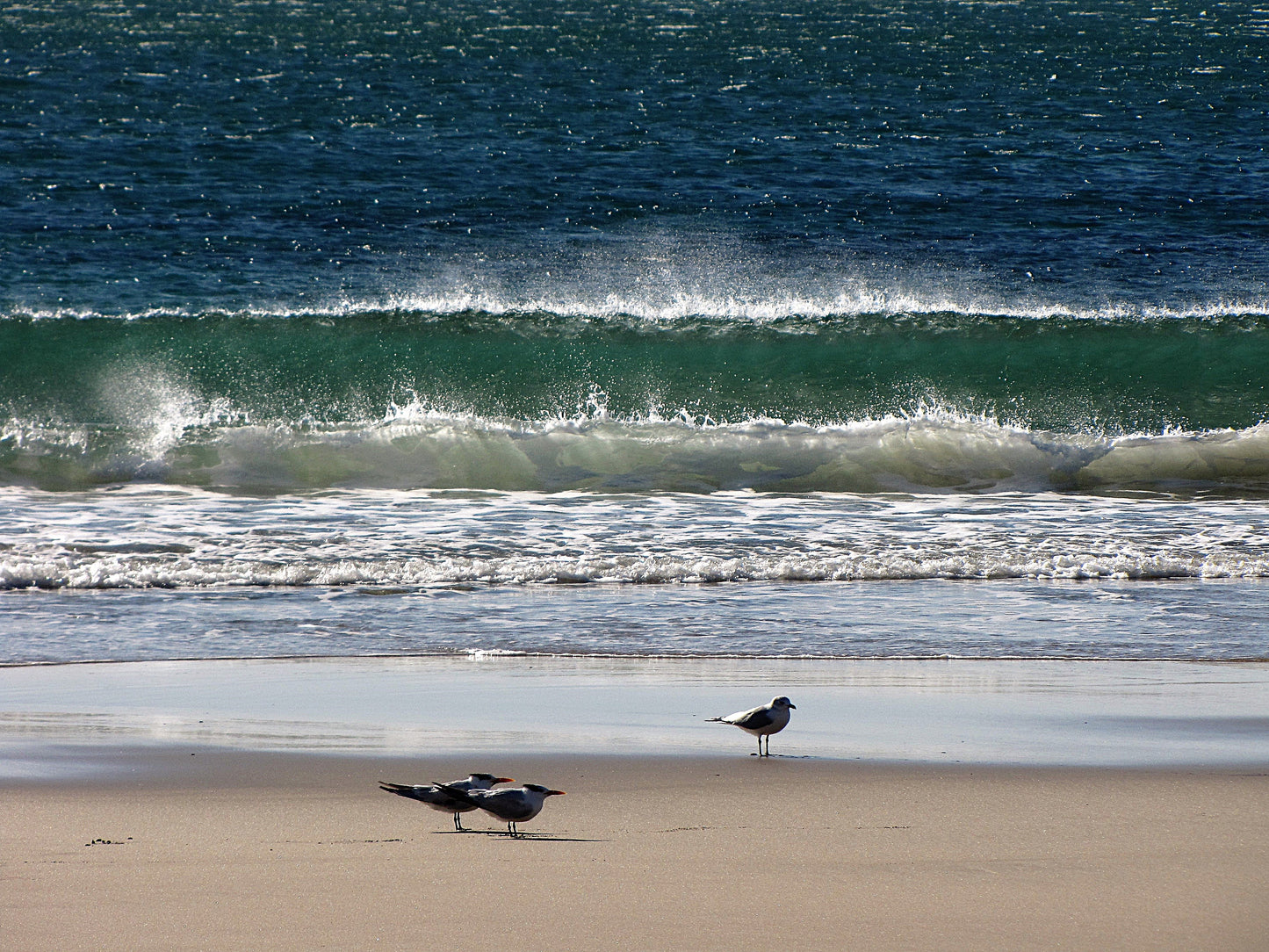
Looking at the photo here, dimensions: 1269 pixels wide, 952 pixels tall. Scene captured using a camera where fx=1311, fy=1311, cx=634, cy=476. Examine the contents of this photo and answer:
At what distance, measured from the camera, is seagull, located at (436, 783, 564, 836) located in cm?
334

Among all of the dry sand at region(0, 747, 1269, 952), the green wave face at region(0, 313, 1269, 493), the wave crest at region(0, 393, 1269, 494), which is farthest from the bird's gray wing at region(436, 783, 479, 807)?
the green wave face at region(0, 313, 1269, 493)

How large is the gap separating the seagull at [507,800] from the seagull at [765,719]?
1.03m

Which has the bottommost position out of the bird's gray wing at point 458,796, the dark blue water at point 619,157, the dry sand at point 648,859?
the dry sand at point 648,859

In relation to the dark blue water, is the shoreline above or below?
below

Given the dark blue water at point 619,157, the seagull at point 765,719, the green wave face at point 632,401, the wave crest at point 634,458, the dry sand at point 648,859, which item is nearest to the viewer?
the dry sand at point 648,859

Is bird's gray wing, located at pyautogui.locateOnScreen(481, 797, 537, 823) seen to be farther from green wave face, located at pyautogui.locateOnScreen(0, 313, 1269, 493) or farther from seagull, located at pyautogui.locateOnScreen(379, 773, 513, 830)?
green wave face, located at pyautogui.locateOnScreen(0, 313, 1269, 493)

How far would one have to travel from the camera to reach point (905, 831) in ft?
11.2

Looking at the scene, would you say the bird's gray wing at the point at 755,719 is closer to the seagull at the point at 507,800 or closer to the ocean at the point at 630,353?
the seagull at the point at 507,800

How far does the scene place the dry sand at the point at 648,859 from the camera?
9.08 ft

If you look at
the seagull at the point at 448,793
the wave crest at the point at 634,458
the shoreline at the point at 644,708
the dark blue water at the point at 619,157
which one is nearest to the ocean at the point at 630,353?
the wave crest at the point at 634,458

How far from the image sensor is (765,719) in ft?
13.8

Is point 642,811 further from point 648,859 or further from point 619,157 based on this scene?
point 619,157

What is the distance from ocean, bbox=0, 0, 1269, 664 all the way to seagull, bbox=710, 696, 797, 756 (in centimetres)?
155

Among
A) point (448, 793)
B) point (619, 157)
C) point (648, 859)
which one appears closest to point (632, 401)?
point (448, 793)
